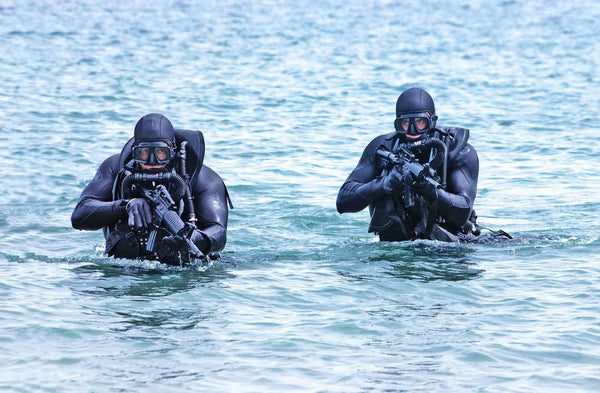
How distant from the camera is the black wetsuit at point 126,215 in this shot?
980cm

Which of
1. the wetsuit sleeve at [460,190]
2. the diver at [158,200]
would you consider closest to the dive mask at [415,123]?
the wetsuit sleeve at [460,190]

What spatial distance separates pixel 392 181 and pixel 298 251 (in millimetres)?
1662

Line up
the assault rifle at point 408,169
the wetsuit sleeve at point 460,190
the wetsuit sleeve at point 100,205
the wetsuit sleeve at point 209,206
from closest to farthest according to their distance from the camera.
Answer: the wetsuit sleeve at point 100,205 → the wetsuit sleeve at point 209,206 → the assault rifle at point 408,169 → the wetsuit sleeve at point 460,190

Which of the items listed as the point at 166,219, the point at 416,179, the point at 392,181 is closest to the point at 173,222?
the point at 166,219

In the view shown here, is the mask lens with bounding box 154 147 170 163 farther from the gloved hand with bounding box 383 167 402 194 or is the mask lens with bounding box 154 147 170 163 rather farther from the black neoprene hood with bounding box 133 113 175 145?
the gloved hand with bounding box 383 167 402 194

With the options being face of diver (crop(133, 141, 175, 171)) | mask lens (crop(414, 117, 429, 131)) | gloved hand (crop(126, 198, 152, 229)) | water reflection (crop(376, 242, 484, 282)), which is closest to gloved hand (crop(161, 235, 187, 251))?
gloved hand (crop(126, 198, 152, 229))

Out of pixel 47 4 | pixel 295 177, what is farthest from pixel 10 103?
pixel 47 4

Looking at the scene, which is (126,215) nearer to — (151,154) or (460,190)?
(151,154)

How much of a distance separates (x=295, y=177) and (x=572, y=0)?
46.8 m

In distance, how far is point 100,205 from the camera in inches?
386

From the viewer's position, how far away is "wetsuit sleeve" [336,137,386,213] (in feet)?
35.0

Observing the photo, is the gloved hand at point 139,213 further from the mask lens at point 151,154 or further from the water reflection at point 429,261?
the water reflection at point 429,261

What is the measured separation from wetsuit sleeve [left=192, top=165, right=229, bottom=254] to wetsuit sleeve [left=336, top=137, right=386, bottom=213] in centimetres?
127

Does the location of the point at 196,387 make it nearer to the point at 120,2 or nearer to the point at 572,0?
the point at 120,2
